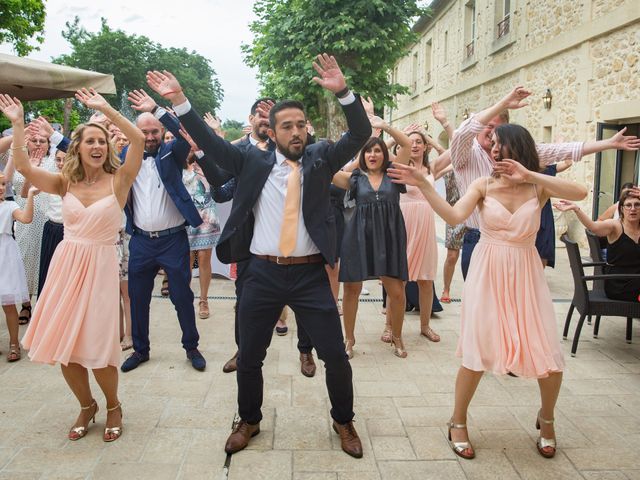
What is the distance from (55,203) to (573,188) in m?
4.35

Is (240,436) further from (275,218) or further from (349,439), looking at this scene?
(275,218)

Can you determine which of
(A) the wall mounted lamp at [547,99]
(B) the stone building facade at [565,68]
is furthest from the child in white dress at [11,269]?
(A) the wall mounted lamp at [547,99]

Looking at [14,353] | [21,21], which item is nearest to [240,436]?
[14,353]

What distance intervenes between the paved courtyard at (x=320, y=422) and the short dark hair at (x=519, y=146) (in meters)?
1.70

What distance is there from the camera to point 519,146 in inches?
129

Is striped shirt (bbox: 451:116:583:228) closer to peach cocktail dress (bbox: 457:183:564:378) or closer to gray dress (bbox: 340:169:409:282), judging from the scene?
peach cocktail dress (bbox: 457:183:564:378)

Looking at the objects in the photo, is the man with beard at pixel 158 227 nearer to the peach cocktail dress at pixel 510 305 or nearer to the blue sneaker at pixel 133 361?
the blue sneaker at pixel 133 361

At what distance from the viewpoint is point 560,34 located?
39.4ft

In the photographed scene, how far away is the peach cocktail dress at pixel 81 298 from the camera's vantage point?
11.1 feet

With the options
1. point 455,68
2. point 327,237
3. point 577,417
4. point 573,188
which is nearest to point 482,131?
point 573,188

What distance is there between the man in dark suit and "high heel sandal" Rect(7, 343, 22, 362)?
8.32ft

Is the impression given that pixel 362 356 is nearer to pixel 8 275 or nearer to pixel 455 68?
pixel 8 275

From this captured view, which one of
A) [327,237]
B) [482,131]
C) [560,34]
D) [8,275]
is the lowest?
[8,275]

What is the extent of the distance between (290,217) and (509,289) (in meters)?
1.31
